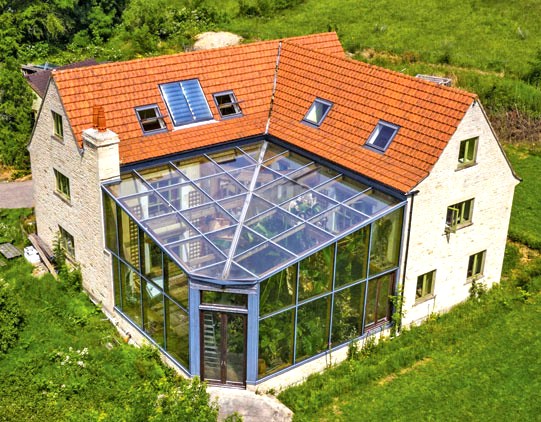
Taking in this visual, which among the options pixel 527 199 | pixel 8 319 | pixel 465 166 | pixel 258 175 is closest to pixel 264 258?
pixel 258 175

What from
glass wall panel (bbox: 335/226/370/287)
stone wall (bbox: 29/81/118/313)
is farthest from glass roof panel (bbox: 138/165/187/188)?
glass wall panel (bbox: 335/226/370/287)

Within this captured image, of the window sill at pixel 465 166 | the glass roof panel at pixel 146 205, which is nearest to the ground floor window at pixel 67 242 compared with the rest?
the glass roof panel at pixel 146 205

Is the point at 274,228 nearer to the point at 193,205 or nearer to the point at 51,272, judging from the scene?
the point at 193,205

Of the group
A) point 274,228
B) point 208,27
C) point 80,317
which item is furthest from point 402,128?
point 208,27

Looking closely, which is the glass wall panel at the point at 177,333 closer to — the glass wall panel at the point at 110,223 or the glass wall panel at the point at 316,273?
the glass wall panel at the point at 110,223

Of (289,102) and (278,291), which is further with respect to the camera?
(289,102)

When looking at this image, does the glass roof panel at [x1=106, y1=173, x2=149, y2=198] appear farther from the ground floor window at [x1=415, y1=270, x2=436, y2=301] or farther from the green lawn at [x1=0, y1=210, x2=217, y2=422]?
the ground floor window at [x1=415, y1=270, x2=436, y2=301]

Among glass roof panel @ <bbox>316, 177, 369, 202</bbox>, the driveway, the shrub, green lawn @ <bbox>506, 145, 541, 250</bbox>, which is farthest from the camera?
the driveway

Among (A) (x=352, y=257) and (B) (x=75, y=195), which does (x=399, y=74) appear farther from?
(B) (x=75, y=195)
